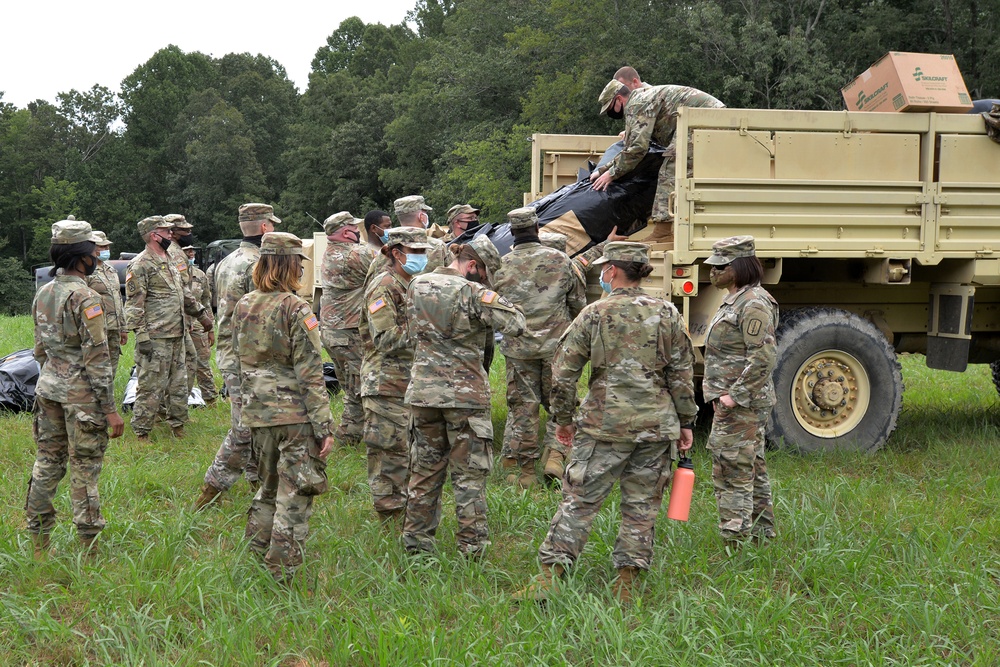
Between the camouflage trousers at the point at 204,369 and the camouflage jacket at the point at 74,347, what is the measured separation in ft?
15.1

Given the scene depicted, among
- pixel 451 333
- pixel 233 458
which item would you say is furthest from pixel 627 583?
pixel 233 458

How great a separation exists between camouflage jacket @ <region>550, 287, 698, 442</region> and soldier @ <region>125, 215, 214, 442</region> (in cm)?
477

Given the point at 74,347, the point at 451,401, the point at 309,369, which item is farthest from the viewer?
the point at 74,347

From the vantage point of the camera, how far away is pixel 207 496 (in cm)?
568

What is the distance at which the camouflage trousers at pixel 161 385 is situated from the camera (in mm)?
7641

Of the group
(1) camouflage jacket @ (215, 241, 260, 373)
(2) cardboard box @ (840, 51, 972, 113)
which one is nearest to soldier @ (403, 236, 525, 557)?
(1) camouflage jacket @ (215, 241, 260, 373)

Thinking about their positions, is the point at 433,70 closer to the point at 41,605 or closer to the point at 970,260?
the point at 970,260

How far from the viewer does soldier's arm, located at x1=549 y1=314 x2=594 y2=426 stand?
14.0 ft

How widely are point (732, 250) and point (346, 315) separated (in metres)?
3.53

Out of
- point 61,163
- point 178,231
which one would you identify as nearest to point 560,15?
point 178,231

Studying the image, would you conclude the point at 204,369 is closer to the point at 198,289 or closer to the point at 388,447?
the point at 198,289

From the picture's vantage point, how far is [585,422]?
4238 millimetres

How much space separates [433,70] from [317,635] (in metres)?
33.8

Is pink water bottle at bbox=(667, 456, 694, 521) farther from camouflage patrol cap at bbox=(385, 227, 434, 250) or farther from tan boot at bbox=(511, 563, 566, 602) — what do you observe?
camouflage patrol cap at bbox=(385, 227, 434, 250)
